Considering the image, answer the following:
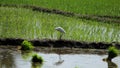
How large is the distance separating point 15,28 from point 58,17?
3006 mm

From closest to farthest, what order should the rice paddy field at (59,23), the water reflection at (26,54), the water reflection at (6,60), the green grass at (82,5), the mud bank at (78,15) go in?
the water reflection at (6,60)
the water reflection at (26,54)
the rice paddy field at (59,23)
the mud bank at (78,15)
the green grass at (82,5)

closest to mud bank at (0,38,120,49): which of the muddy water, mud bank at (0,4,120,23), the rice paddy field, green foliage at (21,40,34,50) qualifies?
the muddy water

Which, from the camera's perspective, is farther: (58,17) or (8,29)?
(58,17)

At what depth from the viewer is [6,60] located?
27.8 feet

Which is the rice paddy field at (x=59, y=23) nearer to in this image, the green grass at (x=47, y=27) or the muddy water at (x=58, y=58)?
the green grass at (x=47, y=27)

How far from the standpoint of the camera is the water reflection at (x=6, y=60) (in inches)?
312

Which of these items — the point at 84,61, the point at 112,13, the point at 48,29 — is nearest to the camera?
the point at 84,61

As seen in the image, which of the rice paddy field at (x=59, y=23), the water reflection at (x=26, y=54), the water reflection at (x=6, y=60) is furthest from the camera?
the rice paddy field at (x=59, y=23)

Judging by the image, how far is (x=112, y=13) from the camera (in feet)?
53.1

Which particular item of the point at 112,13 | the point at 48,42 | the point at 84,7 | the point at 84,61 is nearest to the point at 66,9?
the point at 84,7

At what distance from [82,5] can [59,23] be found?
4228 mm

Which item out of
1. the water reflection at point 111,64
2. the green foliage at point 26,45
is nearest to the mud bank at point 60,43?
the green foliage at point 26,45

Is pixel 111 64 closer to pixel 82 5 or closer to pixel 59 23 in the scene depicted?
pixel 59 23

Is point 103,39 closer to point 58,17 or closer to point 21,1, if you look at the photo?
point 58,17
